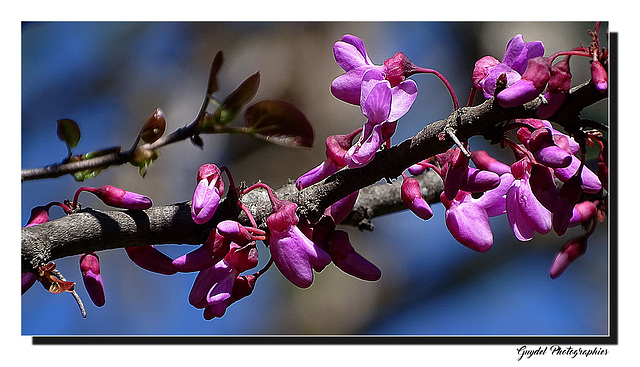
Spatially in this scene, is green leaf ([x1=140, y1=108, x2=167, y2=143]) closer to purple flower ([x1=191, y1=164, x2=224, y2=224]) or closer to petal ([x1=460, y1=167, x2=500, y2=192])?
purple flower ([x1=191, y1=164, x2=224, y2=224])

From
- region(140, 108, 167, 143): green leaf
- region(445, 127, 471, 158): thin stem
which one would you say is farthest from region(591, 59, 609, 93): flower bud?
region(140, 108, 167, 143): green leaf

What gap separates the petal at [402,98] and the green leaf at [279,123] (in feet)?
0.32

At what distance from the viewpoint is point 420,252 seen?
174cm

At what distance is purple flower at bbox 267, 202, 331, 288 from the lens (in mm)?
634

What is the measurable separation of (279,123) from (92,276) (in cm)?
28

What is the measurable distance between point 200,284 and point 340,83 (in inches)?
10.4

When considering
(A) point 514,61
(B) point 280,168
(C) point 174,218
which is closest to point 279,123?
(C) point 174,218

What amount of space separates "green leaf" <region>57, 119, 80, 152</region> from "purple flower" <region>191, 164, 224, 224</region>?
0.19 m

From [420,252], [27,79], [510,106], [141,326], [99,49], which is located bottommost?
[141,326]

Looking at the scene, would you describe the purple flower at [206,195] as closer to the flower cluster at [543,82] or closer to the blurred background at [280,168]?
the flower cluster at [543,82]

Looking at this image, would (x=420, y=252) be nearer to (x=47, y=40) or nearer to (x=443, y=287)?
(x=443, y=287)

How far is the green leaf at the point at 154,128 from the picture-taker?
71 cm

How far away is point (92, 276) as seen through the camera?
0.73 meters
